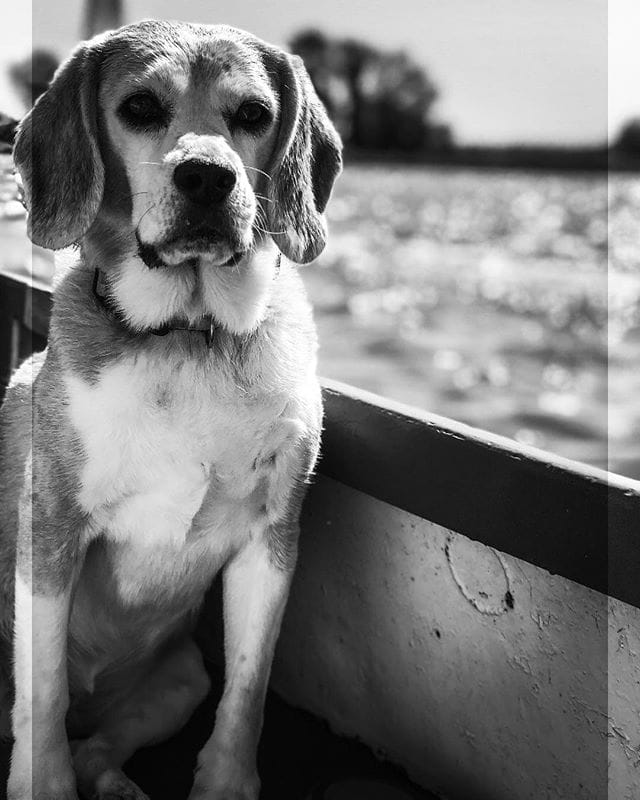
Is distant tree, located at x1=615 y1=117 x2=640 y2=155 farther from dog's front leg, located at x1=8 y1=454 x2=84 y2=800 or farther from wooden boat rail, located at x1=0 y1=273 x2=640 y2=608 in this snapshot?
dog's front leg, located at x1=8 y1=454 x2=84 y2=800

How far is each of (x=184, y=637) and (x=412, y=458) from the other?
67 cm

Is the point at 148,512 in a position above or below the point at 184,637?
above

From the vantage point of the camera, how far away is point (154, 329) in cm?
177

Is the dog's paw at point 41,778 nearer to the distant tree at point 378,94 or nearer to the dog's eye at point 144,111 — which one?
the dog's eye at point 144,111

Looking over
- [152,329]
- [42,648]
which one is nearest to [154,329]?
[152,329]

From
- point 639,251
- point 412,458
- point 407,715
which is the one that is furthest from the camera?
point 639,251

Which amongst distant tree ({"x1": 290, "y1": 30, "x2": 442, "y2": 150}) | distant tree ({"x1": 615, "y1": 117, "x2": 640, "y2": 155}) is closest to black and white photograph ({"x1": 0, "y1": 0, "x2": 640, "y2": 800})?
distant tree ({"x1": 290, "y1": 30, "x2": 442, "y2": 150})

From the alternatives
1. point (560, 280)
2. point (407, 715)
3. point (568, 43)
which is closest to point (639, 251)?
point (560, 280)

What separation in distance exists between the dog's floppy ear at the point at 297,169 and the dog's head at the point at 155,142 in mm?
32

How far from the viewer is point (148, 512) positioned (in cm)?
178

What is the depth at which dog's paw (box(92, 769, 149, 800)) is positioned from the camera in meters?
1.90

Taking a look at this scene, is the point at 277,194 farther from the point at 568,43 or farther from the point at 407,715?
the point at 568,43

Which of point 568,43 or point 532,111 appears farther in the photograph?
point 532,111

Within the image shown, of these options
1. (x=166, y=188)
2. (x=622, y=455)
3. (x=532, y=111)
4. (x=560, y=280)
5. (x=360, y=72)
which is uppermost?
(x=532, y=111)
